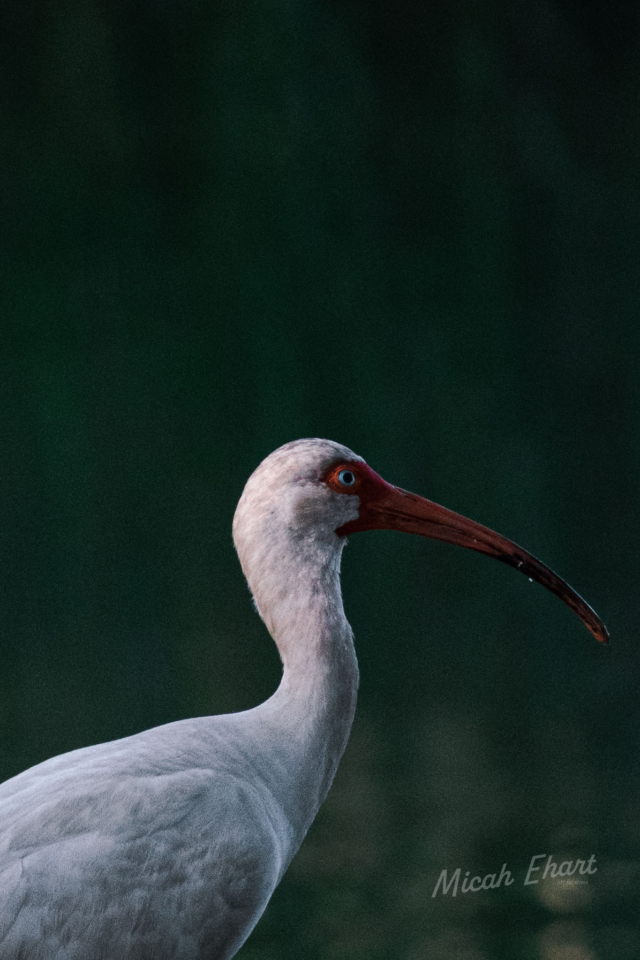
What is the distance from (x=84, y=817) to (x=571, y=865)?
80.7 inches

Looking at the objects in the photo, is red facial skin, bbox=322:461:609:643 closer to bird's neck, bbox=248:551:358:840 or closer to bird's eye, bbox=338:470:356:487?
bird's eye, bbox=338:470:356:487

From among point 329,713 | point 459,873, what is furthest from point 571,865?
point 329,713

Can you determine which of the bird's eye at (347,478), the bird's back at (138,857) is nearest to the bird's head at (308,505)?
the bird's eye at (347,478)

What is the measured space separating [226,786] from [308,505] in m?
0.42

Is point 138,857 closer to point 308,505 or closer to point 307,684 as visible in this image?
point 307,684

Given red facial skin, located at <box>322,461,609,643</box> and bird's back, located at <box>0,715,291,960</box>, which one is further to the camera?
red facial skin, located at <box>322,461,609,643</box>

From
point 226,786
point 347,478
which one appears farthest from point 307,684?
point 347,478

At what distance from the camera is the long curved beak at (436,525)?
1.74m

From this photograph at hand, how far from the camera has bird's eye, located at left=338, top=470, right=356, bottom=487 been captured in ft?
5.50

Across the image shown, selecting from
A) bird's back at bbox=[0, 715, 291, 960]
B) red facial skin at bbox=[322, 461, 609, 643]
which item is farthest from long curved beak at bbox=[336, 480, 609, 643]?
bird's back at bbox=[0, 715, 291, 960]

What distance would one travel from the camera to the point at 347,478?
169cm

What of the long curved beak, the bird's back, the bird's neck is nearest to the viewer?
the bird's back

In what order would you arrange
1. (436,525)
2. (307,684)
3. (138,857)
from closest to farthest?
(138,857), (307,684), (436,525)

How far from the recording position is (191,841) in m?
1.48
